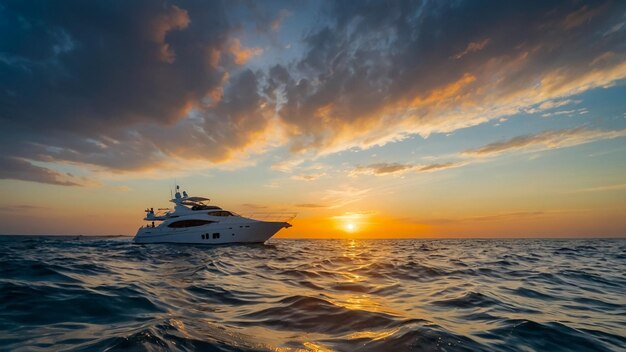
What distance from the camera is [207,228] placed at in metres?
29.2

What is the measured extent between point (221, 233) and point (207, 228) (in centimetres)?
141

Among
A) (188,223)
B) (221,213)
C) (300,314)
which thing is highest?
(221,213)

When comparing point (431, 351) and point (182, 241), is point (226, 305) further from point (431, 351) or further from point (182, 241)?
point (182, 241)

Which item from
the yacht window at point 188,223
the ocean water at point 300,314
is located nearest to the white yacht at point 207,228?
the yacht window at point 188,223

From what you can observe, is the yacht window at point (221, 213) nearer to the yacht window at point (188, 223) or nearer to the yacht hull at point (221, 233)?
the yacht window at point (188, 223)

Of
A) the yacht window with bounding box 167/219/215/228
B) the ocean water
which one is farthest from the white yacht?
the ocean water

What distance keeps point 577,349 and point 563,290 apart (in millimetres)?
5546

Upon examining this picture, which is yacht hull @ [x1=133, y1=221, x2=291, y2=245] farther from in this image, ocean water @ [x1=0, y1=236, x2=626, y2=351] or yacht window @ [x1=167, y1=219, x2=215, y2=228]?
ocean water @ [x1=0, y1=236, x2=626, y2=351]

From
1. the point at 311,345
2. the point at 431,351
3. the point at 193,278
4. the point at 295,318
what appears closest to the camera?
the point at 431,351

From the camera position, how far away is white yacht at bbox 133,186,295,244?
2927 cm

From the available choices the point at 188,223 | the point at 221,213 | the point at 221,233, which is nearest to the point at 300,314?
the point at 221,233

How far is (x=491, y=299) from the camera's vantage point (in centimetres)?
669

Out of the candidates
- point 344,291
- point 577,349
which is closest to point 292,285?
point 344,291

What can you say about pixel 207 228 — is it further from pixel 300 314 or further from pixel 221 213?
pixel 300 314
